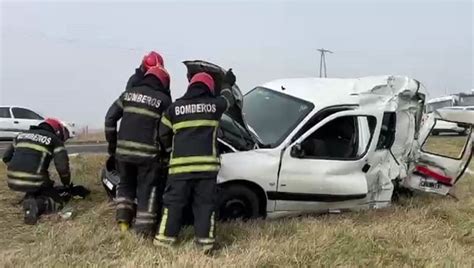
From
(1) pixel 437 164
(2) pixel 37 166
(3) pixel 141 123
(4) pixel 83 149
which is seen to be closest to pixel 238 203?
(3) pixel 141 123

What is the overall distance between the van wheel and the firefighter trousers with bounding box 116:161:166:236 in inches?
29.3

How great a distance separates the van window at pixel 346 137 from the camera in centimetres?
662

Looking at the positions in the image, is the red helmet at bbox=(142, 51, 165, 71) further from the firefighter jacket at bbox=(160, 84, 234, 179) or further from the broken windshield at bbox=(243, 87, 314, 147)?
the broken windshield at bbox=(243, 87, 314, 147)

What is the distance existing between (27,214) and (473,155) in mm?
5901

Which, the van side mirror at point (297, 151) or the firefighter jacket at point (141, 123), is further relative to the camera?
the van side mirror at point (297, 151)

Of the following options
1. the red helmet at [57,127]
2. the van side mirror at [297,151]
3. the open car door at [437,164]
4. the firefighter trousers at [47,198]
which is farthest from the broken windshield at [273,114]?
the firefighter trousers at [47,198]

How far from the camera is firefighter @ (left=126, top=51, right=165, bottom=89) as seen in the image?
550cm

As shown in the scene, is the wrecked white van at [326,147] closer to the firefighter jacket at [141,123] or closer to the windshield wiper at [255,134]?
the windshield wiper at [255,134]

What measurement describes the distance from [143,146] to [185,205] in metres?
0.71

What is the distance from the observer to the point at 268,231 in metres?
5.37

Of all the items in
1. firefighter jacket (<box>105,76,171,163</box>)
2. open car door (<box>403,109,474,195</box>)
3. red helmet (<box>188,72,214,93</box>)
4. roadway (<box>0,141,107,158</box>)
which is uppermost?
red helmet (<box>188,72,214,93</box>)

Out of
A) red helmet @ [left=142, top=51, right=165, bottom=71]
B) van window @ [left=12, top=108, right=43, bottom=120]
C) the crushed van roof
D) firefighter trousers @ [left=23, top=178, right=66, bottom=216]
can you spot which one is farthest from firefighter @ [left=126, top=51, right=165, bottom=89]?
van window @ [left=12, top=108, right=43, bottom=120]

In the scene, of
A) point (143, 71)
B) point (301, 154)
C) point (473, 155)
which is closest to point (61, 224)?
point (143, 71)

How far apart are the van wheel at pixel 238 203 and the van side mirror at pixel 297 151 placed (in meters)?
0.63
